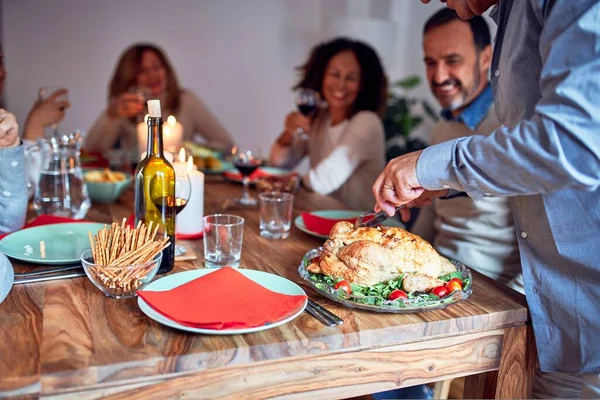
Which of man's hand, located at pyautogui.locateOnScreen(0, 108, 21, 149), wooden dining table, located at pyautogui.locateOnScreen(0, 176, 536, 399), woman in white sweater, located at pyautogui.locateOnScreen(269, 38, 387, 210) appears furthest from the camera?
woman in white sweater, located at pyautogui.locateOnScreen(269, 38, 387, 210)

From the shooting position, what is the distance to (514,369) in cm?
116

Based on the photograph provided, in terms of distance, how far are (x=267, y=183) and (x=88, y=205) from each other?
2.12 ft

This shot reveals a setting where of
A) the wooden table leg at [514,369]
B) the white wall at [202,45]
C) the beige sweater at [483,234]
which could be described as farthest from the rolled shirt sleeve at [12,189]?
the white wall at [202,45]

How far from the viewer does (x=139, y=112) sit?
2.66 metres

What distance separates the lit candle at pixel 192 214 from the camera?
1.48 meters

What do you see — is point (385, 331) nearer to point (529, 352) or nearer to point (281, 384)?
point (281, 384)

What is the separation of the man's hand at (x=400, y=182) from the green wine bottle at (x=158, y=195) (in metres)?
0.43

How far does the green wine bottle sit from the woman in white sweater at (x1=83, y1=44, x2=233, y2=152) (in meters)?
1.70

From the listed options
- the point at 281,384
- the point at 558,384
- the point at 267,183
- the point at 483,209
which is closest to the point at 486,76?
the point at 483,209

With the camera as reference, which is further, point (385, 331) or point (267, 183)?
point (267, 183)

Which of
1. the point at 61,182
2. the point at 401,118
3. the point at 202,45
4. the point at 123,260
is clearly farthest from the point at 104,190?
the point at 202,45

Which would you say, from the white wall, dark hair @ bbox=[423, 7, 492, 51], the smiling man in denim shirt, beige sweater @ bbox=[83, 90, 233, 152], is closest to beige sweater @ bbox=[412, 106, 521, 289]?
the smiling man in denim shirt

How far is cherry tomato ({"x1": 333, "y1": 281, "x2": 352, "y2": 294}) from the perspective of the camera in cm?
106

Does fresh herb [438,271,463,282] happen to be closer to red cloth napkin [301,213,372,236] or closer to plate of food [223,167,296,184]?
red cloth napkin [301,213,372,236]
